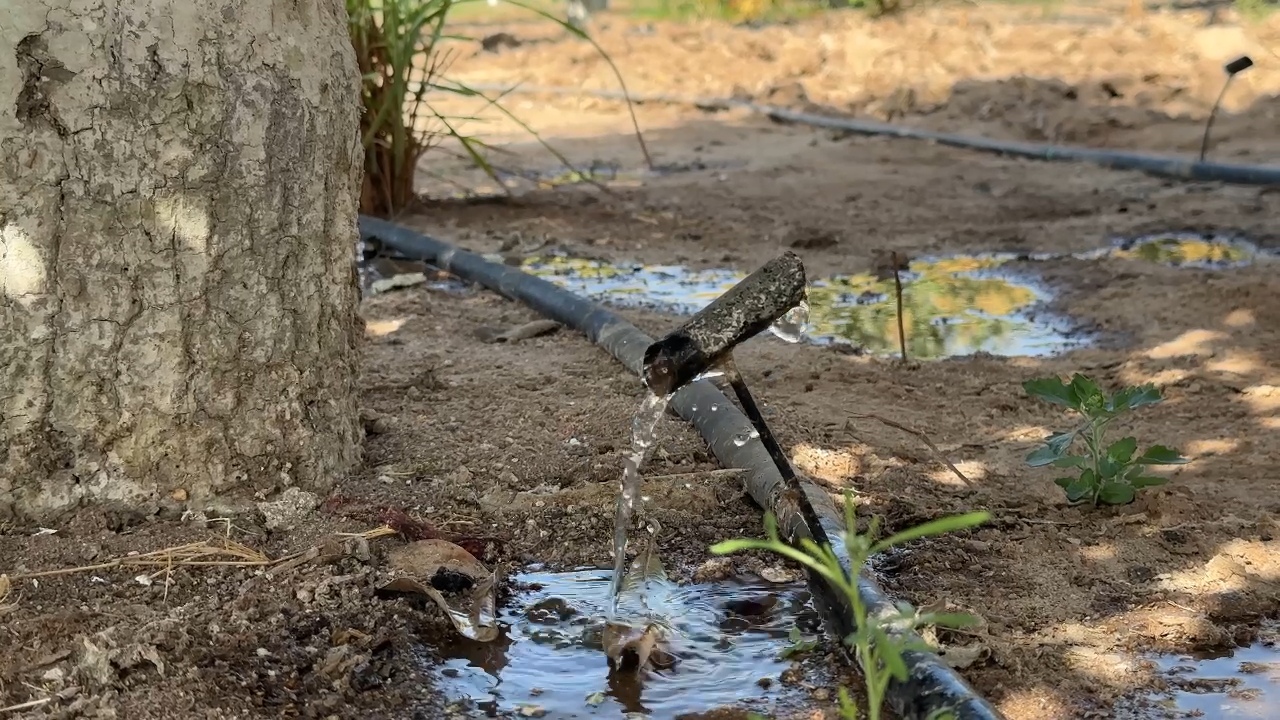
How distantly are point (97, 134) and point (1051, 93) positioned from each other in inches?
327

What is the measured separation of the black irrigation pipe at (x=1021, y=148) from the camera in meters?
6.61

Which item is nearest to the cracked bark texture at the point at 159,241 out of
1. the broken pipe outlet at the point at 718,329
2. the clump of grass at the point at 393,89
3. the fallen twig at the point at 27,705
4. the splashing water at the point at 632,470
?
the fallen twig at the point at 27,705

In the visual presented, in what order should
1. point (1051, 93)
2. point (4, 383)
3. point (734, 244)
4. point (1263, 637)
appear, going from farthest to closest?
point (1051, 93) < point (734, 244) < point (4, 383) < point (1263, 637)

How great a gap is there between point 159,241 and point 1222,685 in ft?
6.59

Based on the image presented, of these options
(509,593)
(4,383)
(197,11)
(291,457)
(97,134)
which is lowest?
(509,593)

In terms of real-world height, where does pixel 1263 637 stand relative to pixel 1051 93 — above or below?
below

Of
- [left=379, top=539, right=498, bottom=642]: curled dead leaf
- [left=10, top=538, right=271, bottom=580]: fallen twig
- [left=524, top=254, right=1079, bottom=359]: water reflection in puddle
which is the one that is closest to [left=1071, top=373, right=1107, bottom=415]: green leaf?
[left=379, top=539, right=498, bottom=642]: curled dead leaf

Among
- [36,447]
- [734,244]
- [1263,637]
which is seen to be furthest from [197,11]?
[734,244]

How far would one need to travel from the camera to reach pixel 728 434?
9.92 ft

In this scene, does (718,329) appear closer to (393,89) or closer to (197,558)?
(197,558)

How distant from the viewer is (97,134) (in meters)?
2.44

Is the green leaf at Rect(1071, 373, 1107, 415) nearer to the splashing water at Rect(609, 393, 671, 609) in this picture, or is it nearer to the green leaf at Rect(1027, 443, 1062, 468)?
the green leaf at Rect(1027, 443, 1062, 468)

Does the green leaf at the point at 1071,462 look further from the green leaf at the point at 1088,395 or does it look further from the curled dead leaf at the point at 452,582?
the curled dead leaf at the point at 452,582

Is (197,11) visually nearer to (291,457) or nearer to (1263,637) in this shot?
(291,457)
